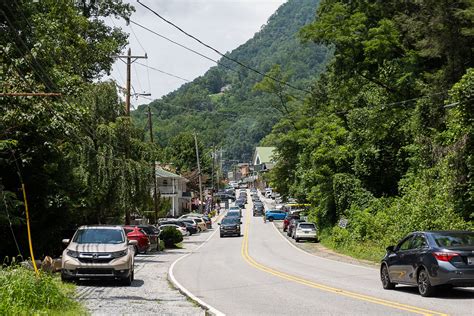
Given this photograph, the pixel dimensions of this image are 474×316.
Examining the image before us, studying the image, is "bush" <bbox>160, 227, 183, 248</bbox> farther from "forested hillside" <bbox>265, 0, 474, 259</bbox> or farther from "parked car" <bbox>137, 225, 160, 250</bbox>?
"forested hillside" <bbox>265, 0, 474, 259</bbox>

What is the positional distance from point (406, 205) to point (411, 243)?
17429mm

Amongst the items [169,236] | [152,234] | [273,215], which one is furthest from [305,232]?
[273,215]

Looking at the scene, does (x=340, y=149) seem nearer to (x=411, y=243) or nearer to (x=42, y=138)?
(x=42, y=138)

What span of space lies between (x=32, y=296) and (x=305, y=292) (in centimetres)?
769

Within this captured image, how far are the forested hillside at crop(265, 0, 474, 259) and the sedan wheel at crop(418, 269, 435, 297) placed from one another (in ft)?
37.9

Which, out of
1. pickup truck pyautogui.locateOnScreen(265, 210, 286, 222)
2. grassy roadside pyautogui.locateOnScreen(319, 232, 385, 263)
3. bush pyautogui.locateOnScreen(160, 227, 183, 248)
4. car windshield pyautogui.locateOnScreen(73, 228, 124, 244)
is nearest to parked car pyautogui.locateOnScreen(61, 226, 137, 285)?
car windshield pyautogui.locateOnScreen(73, 228, 124, 244)

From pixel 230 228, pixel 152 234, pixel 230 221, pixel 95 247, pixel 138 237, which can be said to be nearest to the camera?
pixel 95 247

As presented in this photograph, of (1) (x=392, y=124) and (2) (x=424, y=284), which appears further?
(1) (x=392, y=124)

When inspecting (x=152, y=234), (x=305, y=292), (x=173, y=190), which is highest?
(x=173, y=190)

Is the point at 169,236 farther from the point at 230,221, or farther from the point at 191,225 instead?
the point at 191,225

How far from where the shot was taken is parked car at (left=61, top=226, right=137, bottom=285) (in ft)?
60.5

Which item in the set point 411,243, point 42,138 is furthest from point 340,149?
point 411,243

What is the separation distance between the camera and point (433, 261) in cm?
1477

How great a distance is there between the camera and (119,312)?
12.8m
